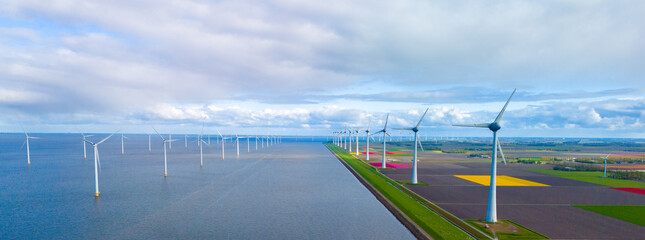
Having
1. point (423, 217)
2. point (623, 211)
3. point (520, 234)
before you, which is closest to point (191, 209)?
point (423, 217)

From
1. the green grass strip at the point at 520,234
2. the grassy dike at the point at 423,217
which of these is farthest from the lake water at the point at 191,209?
the green grass strip at the point at 520,234

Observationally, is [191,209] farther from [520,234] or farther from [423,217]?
Answer: [520,234]

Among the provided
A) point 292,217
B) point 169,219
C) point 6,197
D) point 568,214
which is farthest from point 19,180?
point 568,214

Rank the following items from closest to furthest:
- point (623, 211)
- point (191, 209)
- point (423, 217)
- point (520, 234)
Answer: point (520, 234), point (423, 217), point (623, 211), point (191, 209)

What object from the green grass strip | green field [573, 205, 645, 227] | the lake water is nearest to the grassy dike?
the green grass strip

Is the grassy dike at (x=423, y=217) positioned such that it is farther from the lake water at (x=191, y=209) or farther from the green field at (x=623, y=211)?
the green field at (x=623, y=211)

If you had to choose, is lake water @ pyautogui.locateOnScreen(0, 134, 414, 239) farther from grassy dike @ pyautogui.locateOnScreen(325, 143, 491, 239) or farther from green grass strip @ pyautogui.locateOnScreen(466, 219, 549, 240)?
green grass strip @ pyautogui.locateOnScreen(466, 219, 549, 240)

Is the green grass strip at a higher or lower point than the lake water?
higher

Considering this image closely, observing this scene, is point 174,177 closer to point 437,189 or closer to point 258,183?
point 258,183
